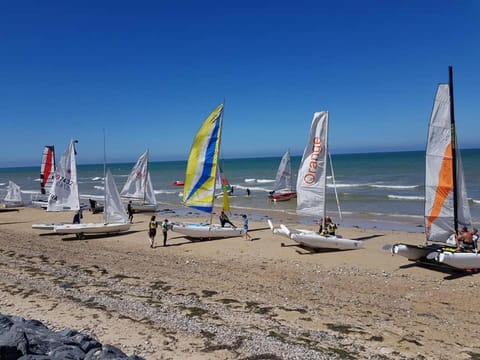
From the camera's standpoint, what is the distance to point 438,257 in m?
10.9

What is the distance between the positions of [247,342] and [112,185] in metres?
13.7

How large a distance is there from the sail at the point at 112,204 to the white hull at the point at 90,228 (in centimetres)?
45

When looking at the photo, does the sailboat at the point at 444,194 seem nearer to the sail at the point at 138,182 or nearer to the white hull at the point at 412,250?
the white hull at the point at 412,250

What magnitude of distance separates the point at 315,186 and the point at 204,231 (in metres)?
5.24

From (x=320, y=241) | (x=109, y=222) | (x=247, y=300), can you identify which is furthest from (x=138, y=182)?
(x=247, y=300)

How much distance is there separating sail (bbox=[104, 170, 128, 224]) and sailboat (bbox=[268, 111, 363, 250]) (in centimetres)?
810

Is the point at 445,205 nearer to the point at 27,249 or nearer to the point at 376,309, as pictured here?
the point at 376,309

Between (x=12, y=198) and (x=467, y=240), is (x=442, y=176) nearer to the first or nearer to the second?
(x=467, y=240)

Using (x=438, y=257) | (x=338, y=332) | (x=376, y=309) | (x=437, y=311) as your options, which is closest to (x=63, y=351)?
(x=338, y=332)

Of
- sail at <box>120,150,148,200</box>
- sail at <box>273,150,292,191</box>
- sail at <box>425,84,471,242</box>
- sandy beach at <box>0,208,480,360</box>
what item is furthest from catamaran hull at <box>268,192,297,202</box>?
sail at <box>425,84,471,242</box>

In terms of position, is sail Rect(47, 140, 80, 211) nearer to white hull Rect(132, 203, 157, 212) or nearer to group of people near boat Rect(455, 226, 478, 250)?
white hull Rect(132, 203, 157, 212)

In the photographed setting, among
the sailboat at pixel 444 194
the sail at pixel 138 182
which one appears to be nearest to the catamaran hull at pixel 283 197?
the sail at pixel 138 182

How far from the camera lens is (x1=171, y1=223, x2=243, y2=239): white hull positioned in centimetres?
1695

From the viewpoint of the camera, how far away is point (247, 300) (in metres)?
9.38
